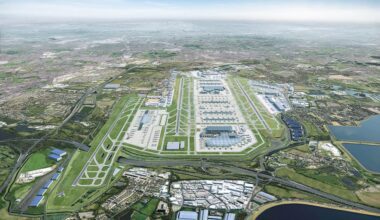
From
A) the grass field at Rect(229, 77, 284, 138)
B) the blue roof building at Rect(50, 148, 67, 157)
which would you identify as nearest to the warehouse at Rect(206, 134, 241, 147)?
the grass field at Rect(229, 77, 284, 138)

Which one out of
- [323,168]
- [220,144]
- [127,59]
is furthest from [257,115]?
[127,59]

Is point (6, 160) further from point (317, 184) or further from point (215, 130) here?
point (317, 184)

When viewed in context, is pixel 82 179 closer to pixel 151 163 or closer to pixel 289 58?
pixel 151 163

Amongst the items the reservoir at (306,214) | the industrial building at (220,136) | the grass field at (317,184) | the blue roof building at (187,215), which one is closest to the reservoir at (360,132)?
the grass field at (317,184)

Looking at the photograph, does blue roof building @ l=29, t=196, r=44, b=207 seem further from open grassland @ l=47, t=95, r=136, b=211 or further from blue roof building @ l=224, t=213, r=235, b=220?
blue roof building @ l=224, t=213, r=235, b=220

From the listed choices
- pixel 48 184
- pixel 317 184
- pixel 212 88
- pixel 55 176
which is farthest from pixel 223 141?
pixel 212 88

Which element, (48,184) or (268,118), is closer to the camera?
(48,184)
